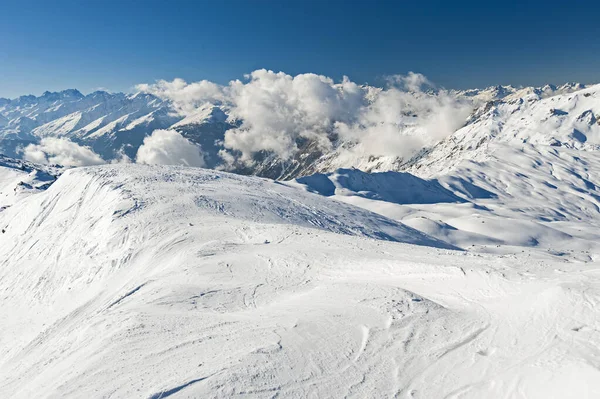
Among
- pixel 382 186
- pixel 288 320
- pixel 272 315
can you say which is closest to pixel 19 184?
pixel 272 315

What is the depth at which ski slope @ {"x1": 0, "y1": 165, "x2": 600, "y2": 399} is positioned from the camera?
10.2 metres

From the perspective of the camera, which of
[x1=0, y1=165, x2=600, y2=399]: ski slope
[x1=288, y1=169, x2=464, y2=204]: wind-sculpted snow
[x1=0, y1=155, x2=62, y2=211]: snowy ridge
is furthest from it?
[x1=288, y1=169, x2=464, y2=204]: wind-sculpted snow

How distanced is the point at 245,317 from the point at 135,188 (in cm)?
3354

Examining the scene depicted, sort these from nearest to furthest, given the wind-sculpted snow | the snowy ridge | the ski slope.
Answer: the ski slope → the snowy ridge → the wind-sculpted snow

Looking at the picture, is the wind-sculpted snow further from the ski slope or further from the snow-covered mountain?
the ski slope

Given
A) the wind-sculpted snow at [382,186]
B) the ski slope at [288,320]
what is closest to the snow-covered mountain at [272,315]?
the ski slope at [288,320]

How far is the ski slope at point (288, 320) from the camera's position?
10227mm

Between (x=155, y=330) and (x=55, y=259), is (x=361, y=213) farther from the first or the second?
(x=155, y=330)

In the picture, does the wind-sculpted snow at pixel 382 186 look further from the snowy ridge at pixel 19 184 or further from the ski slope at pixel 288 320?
the ski slope at pixel 288 320

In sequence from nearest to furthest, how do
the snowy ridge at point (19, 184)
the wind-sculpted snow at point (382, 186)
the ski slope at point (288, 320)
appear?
the ski slope at point (288, 320), the snowy ridge at point (19, 184), the wind-sculpted snow at point (382, 186)

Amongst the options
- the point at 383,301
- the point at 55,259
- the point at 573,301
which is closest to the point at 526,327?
the point at 573,301

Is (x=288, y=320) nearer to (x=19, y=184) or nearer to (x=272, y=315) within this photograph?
(x=272, y=315)

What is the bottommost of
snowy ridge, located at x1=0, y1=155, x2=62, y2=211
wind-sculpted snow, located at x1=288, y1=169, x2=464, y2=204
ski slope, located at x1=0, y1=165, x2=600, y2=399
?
wind-sculpted snow, located at x1=288, y1=169, x2=464, y2=204

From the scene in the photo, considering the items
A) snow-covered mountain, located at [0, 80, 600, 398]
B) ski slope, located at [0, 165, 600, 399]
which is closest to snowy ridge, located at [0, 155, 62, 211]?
snow-covered mountain, located at [0, 80, 600, 398]
